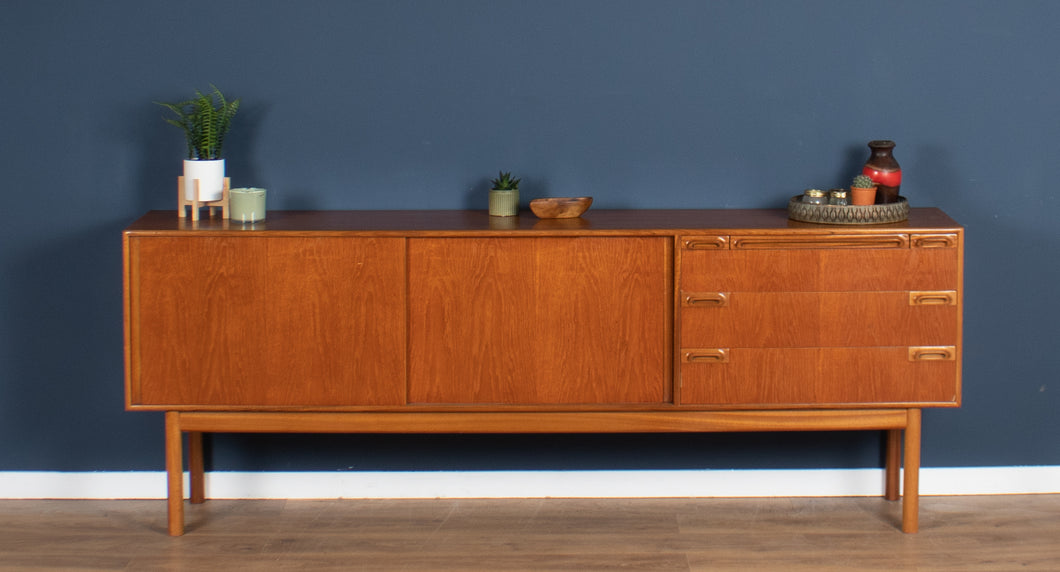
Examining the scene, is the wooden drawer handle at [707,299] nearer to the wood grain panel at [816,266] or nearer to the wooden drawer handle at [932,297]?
the wood grain panel at [816,266]

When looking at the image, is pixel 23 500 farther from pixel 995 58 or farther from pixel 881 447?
pixel 995 58

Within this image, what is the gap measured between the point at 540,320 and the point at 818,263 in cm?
72

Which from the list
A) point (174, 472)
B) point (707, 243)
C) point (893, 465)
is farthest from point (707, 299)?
point (174, 472)

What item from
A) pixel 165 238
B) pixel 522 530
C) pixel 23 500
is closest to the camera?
pixel 165 238

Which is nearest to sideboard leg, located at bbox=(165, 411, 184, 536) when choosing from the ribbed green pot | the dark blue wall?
the dark blue wall

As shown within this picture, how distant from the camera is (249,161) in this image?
3.72 metres

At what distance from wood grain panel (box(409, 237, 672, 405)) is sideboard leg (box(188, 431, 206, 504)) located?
74 centimetres

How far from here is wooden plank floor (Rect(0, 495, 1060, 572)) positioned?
3377mm

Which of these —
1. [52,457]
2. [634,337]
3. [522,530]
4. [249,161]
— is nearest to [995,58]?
[634,337]

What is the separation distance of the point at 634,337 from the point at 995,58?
1303mm

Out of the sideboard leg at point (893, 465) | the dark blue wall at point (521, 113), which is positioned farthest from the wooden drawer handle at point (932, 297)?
the sideboard leg at point (893, 465)

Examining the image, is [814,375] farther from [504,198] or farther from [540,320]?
[504,198]

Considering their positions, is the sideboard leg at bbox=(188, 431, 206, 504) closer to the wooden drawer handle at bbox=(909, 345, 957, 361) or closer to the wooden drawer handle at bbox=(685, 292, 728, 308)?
the wooden drawer handle at bbox=(685, 292, 728, 308)

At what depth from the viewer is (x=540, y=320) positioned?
3.39 m
